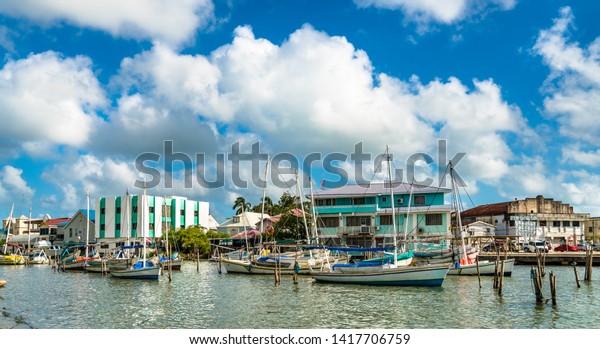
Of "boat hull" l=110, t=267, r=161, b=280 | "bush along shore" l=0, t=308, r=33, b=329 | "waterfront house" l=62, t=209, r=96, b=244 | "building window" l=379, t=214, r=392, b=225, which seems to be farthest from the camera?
"waterfront house" l=62, t=209, r=96, b=244

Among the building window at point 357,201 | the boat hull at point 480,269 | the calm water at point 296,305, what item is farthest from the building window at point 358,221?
the calm water at point 296,305

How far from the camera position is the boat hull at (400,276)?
145 ft

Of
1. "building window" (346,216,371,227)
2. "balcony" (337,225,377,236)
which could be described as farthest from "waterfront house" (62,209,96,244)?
"building window" (346,216,371,227)

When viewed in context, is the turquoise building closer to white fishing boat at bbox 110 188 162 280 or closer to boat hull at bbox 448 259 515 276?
boat hull at bbox 448 259 515 276

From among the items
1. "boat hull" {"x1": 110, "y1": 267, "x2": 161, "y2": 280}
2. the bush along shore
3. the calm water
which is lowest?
the calm water

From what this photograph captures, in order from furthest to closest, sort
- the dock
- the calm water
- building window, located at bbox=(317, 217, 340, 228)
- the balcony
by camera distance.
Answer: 1. building window, located at bbox=(317, 217, 340, 228)
2. the balcony
3. the dock
4. the calm water

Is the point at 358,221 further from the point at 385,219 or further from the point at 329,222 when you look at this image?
the point at 329,222

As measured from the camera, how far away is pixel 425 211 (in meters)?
77.8

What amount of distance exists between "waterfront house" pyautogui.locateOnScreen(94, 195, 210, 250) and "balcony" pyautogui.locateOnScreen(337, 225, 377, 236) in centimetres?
3356

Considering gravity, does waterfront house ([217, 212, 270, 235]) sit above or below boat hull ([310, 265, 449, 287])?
above

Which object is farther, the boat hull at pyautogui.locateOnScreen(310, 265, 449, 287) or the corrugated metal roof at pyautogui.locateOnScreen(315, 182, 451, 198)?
the corrugated metal roof at pyautogui.locateOnScreen(315, 182, 451, 198)

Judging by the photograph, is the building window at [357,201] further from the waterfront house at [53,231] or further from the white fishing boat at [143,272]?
the waterfront house at [53,231]

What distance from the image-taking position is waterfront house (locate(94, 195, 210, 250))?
10144 centimetres
